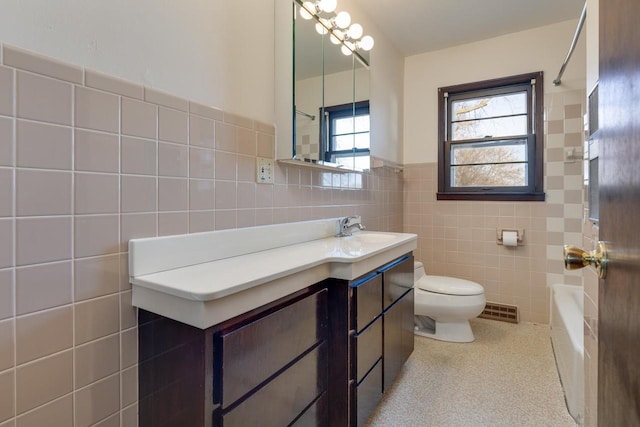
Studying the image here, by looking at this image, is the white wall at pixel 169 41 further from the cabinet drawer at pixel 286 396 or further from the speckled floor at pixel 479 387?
the speckled floor at pixel 479 387

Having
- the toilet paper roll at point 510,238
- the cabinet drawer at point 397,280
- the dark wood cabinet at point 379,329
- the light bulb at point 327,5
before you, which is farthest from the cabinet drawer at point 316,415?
the toilet paper roll at point 510,238

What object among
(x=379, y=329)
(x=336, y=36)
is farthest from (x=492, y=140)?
(x=379, y=329)

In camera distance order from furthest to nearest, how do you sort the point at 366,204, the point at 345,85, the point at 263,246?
1. the point at 366,204
2. the point at 345,85
3. the point at 263,246

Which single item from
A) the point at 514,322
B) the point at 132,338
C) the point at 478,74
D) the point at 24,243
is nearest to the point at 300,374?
the point at 132,338

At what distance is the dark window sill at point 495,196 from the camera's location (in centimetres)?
262

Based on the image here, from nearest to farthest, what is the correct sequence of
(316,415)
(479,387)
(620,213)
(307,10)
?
(620,213) < (316,415) < (307,10) < (479,387)

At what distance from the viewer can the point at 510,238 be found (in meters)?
2.67

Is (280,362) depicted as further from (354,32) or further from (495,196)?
(495,196)

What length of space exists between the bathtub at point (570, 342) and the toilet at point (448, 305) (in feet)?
1.52

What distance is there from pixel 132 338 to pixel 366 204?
1.78 metres

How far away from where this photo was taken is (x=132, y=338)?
1.00m

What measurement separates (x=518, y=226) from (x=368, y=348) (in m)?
1.97

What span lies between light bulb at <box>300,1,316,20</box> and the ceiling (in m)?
0.48

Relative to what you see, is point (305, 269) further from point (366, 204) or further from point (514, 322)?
point (514, 322)
